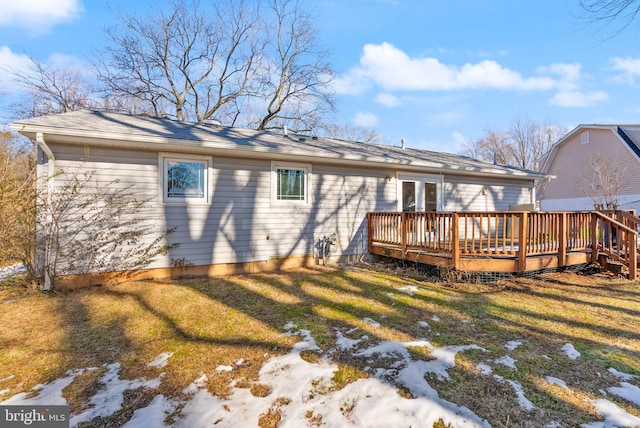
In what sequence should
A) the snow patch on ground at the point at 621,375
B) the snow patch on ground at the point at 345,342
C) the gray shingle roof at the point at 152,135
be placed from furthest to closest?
the gray shingle roof at the point at 152,135 < the snow patch on ground at the point at 345,342 < the snow patch on ground at the point at 621,375

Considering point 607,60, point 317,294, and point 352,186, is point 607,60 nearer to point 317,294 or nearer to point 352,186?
point 352,186

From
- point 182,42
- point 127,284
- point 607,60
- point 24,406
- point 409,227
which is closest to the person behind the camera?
point 24,406

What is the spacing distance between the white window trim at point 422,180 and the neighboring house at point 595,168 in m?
9.85

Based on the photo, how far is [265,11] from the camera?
670 inches

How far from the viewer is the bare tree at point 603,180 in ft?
47.9

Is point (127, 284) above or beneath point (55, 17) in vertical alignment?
beneath

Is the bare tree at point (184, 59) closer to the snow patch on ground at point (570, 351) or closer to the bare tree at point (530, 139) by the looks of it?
the snow patch on ground at point (570, 351)

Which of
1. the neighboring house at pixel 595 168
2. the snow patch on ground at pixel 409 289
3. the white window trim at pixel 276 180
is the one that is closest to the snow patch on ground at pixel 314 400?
the snow patch on ground at pixel 409 289

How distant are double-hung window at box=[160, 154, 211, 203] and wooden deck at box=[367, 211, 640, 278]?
4.09 meters

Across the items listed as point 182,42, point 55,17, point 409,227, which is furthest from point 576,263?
point 182,42

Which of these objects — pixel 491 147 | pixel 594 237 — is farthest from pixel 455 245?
pixel 491 147

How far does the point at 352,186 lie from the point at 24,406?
641 centimetres

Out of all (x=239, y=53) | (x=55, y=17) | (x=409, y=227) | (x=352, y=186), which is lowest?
(x=409, y=227)

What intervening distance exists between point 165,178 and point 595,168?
60.3 ft
